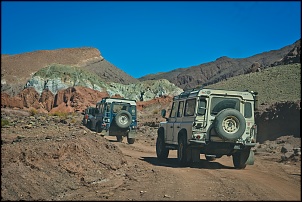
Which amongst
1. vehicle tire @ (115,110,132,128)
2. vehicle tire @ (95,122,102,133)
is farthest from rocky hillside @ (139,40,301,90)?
vehicle tire @ (115,110,132,128)

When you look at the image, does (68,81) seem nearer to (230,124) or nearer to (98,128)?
(98,128)

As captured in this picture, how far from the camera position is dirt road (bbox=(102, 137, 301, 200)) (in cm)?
812

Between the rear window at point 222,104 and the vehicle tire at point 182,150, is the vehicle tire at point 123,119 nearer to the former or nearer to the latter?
the vehicle tire at point 182,150

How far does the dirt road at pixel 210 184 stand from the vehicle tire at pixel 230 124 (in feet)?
3.80

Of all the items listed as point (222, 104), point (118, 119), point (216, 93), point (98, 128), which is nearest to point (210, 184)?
point (222, 104)

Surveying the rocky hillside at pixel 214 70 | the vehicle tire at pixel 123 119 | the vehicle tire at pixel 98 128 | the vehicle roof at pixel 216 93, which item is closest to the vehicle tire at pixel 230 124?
the vehicle roof at pixel 216 93

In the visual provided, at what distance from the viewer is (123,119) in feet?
76.9

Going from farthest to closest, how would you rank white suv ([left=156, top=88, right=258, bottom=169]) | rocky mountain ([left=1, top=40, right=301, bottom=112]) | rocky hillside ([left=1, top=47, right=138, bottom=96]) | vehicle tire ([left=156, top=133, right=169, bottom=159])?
rocky hillside ([left=1, top=47, right=138, bottom=96]) < rocky mountain ([left=1, top=40, right=301, bottom=112]) < vehicle tire ([left=156, top=133, right=169, bottom=159]) < white suv ([left=156, top=88, right=258, bottom=169])

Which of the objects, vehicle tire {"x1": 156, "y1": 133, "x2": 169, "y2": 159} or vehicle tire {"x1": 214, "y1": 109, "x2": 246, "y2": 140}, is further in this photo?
vehicle tire {"x1": 156, "y1": 133, "x2": 169, "y2": 159}

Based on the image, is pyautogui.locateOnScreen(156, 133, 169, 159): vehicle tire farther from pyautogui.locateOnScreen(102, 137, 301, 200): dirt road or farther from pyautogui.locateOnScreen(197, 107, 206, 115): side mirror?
pyautogui.locateOnScreen(197, 107, 206, 115): side mirror

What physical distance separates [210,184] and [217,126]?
2.80 meters

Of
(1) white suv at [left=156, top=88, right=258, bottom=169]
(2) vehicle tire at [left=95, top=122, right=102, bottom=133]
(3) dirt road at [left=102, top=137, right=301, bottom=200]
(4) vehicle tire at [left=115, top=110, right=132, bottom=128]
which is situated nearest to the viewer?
(3) dirt road at [left=102, top=137, right=301, bottom=200]

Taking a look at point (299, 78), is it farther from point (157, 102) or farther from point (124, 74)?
point (124, 74)

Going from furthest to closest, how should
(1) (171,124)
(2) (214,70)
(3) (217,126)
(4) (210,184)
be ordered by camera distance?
(2) (214,70) → (1) (171,124) → (3) (217,126) → (4) (210,184)
